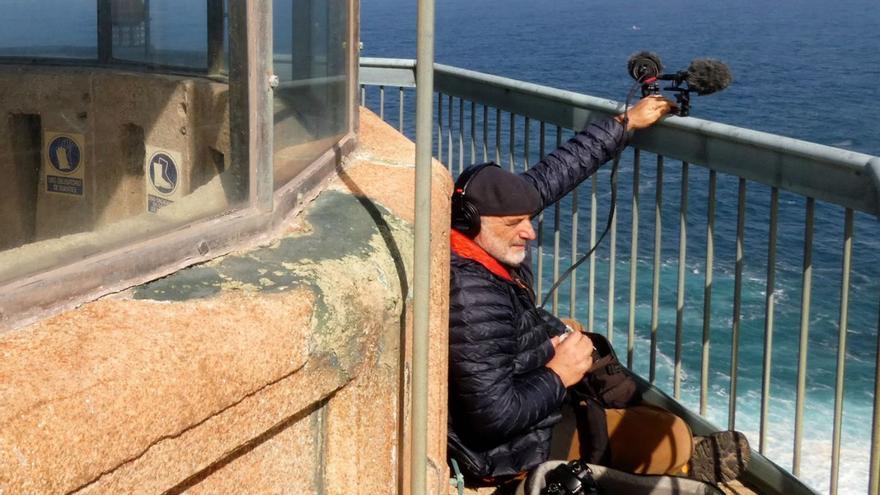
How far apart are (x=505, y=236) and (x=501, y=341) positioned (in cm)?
44

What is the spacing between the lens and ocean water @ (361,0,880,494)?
414 inches

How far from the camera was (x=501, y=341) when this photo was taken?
12.4 ft

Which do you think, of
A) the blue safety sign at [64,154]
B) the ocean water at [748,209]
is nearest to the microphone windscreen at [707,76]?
the ocean water at [748,209]

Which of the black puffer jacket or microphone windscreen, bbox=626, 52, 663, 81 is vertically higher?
microphone windscreen, bbox=626, 52, 663, 81

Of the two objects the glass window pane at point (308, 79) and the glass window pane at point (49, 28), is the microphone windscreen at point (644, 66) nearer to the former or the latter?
the glass window pane at point (308, 79)

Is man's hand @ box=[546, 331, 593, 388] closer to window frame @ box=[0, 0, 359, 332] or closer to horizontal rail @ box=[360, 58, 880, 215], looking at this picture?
horizontal rail @ box=[360, 58, 880, 215]

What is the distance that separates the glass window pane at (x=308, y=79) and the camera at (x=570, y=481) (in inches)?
47.5

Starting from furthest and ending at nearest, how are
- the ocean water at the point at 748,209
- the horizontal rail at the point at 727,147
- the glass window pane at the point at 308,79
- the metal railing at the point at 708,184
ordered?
Result: 1. the ocean water at the point at 748,209
2. the metal railing at the point at 708,184
3. the horizontal rail at the point at 727,147
4. the glass window pane at the point at 308,79

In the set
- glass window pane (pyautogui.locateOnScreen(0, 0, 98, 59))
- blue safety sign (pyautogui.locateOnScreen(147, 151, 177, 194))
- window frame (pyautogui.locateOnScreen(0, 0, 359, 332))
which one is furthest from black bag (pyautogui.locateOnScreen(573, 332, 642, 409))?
glass window pane (pyautogui.locateOnScreen(0, 0, 98, 59))

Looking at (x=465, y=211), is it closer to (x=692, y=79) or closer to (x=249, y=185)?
(x=692, y=79)

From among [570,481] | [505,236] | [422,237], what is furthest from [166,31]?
[570,481]

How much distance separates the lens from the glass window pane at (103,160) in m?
2.24

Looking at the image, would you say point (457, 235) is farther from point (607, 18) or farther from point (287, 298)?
point (607, 18)

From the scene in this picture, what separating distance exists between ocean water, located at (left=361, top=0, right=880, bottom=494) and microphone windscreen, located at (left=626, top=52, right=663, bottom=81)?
0.97 metres
